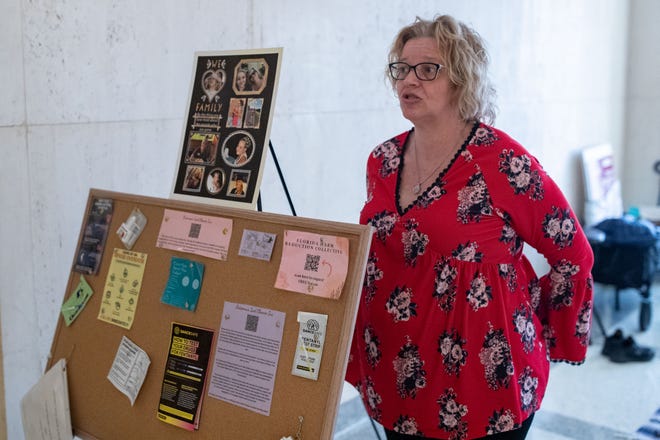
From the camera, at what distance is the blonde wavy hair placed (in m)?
1.82

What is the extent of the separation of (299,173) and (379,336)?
1.48 metres

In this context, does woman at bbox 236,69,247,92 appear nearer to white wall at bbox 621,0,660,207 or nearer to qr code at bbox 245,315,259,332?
qr code at bbox 245,315,259,332

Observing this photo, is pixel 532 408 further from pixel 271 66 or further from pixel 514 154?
pixel 271 66

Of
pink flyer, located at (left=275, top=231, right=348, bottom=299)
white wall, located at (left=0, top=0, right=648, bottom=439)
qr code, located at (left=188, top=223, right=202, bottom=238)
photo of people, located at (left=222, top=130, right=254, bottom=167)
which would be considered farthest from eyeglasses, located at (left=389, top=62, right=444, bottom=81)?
white wall, located at (left=0, top=0, right=648, bottom=439)

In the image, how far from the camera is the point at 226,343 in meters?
1.69

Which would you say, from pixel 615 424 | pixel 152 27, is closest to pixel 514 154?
pixel 152 27

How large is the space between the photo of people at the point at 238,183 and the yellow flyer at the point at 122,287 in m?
0.29

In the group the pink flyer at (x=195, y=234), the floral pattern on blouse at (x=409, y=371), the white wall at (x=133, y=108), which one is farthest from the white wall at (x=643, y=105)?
the pink flyer at (x=195, y=234)

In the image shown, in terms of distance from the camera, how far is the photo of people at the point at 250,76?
1829 millimetres

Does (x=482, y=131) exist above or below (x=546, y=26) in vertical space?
below

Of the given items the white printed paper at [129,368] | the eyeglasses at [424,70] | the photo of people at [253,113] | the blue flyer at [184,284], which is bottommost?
the white printed paper at [129,368]

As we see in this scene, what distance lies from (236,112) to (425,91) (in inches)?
18.4

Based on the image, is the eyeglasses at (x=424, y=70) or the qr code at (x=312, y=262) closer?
the qr code at (x=312, y=262)

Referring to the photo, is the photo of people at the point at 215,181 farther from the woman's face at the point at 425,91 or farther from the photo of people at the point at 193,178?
the woman's face at the point at 425,91
